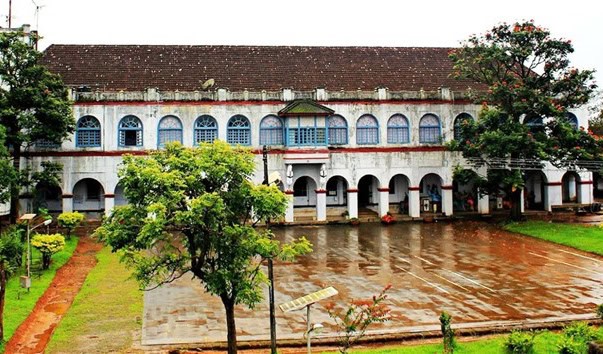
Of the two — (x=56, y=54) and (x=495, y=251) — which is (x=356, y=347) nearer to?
(x=495, y=251)

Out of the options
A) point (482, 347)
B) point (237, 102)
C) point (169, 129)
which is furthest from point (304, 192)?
point (482, 347)

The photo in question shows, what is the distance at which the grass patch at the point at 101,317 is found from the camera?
12.5 m

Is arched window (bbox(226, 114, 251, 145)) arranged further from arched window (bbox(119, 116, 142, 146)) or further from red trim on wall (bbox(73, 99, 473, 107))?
arched window (bbox(119, 116, 142, 146))

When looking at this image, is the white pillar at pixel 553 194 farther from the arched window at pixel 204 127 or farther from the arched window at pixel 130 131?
the arched window at pixel 130 131

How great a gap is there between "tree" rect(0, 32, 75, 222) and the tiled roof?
5.35 metres

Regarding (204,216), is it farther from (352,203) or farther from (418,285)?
(352,203)

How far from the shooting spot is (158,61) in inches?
1286

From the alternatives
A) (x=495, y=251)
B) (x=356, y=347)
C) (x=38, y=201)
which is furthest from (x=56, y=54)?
(x=356, y=347)

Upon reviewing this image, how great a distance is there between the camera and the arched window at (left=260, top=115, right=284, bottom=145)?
3097 cm

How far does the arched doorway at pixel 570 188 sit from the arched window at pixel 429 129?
8.15m

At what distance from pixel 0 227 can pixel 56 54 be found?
1143 centimetres

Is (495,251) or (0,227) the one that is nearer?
(495,251)

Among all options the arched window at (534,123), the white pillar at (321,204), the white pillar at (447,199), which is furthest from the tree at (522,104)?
the white pillar at (321,204)

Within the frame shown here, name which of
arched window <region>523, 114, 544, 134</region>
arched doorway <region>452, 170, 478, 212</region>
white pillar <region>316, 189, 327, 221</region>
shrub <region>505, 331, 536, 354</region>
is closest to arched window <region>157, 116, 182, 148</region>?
white pillar <region>316, 189, 327, 221</region>
